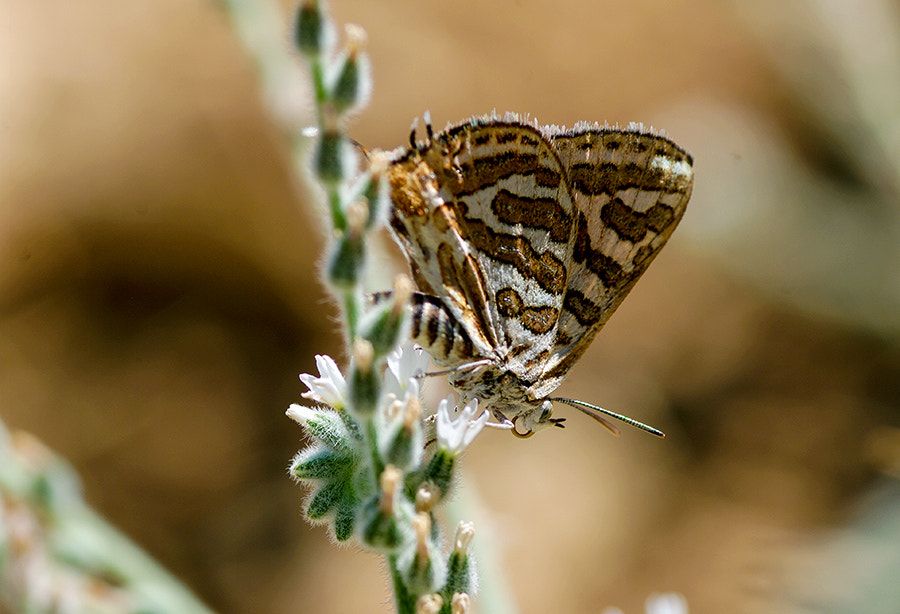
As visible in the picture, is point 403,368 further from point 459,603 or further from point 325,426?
point 459,603

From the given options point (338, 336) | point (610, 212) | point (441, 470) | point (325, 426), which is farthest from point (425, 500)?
point (338, 336)

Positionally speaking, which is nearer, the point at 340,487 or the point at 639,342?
the point at 340,487

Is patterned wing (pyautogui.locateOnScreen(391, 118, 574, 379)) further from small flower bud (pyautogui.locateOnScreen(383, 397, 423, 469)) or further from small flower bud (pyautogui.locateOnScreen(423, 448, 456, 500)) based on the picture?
small flower bud (pyautogui.locateOnScreen(383, 397, 423, 469))

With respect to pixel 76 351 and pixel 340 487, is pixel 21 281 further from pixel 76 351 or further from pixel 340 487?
pixel 340 487

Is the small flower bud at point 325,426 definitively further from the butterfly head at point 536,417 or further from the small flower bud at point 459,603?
the butterfly head at point 536,417

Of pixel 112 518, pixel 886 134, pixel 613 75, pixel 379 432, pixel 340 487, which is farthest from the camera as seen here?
pixel 613 75

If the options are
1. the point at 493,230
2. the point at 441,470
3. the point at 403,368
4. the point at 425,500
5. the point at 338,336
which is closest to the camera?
the point at 425,500

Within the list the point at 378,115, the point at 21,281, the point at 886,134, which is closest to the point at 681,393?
the point at 886,134
